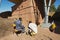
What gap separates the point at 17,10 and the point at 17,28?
4757 millimetres

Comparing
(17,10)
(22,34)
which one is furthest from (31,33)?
(17,10)

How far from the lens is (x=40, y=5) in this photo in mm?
14203

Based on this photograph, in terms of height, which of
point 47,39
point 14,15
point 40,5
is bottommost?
point 47,39

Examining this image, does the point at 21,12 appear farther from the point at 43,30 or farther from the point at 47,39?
the point at 47,39

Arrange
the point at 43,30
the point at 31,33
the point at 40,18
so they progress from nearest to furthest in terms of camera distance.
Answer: the point at 31,33 < the point at 43,30 < the point at 40,18

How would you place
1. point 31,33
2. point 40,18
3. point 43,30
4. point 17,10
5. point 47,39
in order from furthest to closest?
point 17,10 → point 40,18 → point 43,30 → point 31,33 → point 47,39

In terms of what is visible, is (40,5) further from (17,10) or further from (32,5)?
(17,10)

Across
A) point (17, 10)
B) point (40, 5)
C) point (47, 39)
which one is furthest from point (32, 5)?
point (47, 39)

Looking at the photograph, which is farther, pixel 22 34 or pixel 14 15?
pixel 14 15

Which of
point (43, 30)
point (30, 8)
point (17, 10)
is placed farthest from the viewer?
point (17, 10)

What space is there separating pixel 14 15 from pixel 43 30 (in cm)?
498

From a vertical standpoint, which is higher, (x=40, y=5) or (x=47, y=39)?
(x=40, y=5)

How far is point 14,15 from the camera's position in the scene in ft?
50.7

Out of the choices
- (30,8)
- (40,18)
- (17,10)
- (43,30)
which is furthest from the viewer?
(17,10)
